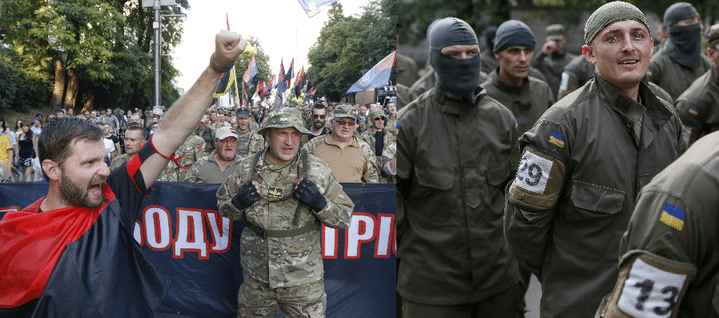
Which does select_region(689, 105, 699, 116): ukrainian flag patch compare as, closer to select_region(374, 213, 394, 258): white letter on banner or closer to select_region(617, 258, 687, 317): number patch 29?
select_region(374, 213, 394, 258): white letter on banner

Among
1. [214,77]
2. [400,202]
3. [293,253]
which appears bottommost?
[293,253]

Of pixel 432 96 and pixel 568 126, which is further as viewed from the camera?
pixel 432 96

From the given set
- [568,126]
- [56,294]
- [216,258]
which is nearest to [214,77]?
[56,294]

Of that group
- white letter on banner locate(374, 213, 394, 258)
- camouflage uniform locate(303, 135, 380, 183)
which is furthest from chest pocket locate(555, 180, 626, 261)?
camouflage uniform locate(303, 135, 380, 183)

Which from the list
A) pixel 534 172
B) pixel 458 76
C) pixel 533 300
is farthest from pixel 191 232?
pixel 534 172

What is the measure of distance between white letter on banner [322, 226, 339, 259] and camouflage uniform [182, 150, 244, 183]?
154 centimetres

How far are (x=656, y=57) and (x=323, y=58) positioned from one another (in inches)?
158

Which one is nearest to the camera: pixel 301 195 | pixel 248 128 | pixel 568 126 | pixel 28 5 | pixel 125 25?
pixel 568 126

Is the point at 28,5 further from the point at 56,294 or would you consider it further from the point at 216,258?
the point at 56,294

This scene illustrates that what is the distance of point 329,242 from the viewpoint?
16.8 feet

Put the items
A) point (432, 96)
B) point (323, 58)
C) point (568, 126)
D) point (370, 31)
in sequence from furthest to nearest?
point (323, 58), point (370, 31), point (432, 96), point (568, 126)

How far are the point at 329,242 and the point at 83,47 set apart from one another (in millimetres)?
20675

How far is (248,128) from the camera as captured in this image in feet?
34.5

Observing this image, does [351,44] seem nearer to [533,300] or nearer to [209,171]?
[209,171]
